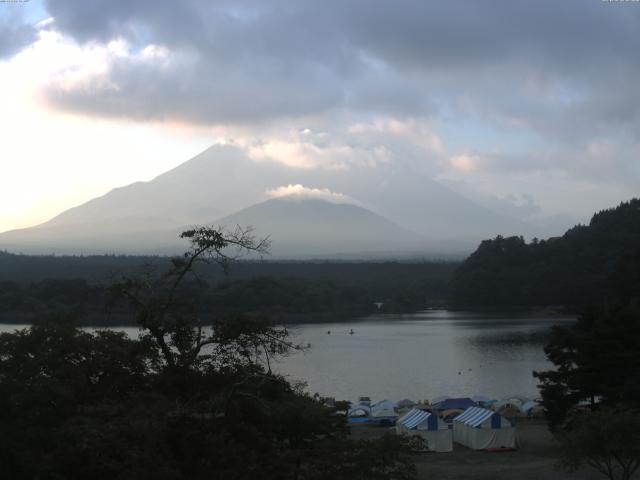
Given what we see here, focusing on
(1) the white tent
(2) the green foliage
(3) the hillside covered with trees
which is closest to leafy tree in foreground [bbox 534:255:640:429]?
(2) the green foliage

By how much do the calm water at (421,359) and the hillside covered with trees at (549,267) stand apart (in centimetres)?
846

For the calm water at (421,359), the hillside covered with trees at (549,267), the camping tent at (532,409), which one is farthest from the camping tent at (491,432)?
the hillside covered with trees at (549,267)

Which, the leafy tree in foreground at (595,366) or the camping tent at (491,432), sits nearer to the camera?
the leafy tree in foreground at (595,366)

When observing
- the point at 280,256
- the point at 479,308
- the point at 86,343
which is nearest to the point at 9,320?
the point at 479,308

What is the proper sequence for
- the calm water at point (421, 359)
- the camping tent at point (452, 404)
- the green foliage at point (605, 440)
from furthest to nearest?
1. the calm water at point (421, 359)
2. the camping tent at point (452, 404)
3. the green foliage at point (605, 440)

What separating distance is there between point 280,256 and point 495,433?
144812mm

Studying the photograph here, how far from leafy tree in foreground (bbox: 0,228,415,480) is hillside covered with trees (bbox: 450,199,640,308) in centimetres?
4792

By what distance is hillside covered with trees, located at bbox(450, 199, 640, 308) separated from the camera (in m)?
54.6

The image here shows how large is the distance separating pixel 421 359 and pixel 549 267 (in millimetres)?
28502

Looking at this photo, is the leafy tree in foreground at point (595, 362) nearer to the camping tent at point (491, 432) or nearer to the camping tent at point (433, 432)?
the camping tent at point (491, 432)

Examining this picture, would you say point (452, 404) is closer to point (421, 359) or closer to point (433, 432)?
point (433, 432)

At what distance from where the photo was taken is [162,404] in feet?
20.9

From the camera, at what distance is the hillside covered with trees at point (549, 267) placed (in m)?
54.6

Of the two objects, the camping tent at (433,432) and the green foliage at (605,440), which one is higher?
the green foliage at (605,440)
